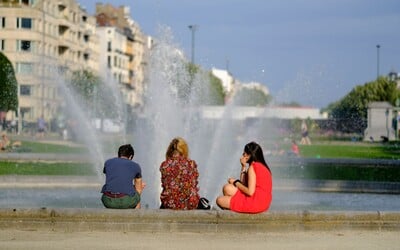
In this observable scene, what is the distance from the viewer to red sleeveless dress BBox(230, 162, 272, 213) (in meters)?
12.6

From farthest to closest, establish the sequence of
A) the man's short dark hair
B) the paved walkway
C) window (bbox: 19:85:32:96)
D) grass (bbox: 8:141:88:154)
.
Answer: window (bbox: 19:85:32:96) → grass (bbox: 8:141:88:154) → the man's short dark hair → the paved walkway

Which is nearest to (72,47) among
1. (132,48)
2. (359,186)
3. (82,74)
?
(82,74)

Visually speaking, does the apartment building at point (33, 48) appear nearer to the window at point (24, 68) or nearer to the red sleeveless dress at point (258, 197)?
the window at point (24, 68)

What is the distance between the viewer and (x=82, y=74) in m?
106

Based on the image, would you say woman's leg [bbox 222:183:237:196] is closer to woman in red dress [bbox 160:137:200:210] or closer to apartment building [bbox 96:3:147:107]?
woman in red dress [bbox 160:137:200:210]

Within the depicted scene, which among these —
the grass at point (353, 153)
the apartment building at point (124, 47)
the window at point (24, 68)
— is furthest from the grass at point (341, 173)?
the apartment building at point (124, 47)

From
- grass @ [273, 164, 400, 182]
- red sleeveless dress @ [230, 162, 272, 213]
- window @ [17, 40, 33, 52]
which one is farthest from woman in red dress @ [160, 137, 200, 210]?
window @ [17, 40, 33, 52]

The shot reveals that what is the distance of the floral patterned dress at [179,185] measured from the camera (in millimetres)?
13164

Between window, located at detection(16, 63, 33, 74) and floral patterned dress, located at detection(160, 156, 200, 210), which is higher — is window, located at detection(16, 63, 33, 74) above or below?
above

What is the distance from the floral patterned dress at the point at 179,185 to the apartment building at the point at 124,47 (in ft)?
404

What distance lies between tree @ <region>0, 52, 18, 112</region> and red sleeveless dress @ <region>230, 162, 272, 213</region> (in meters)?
67.1

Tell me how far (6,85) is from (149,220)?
70036mm

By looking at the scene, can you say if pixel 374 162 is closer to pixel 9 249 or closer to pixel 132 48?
pixel 9 249

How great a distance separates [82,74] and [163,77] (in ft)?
267
